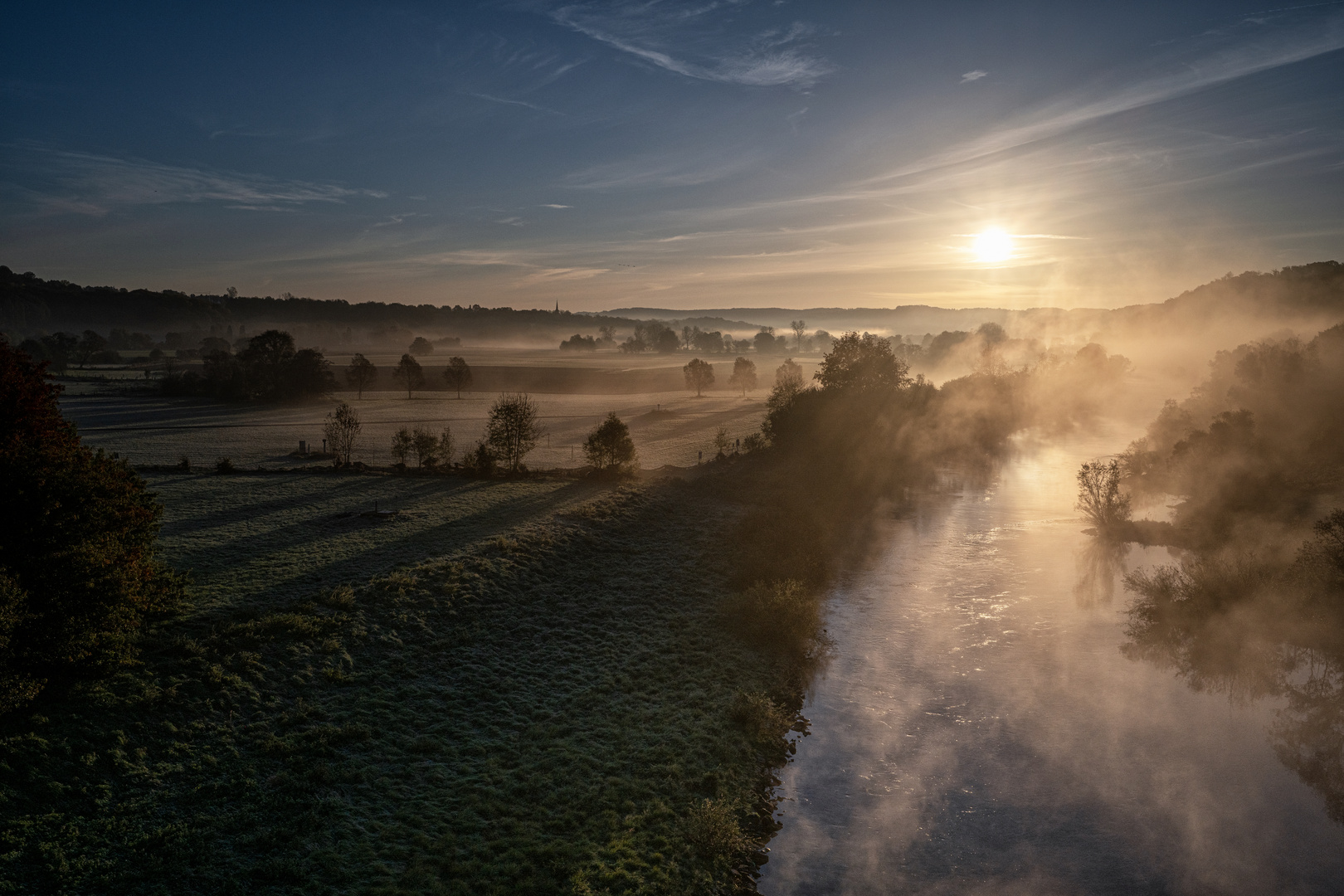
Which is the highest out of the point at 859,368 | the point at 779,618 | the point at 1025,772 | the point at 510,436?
the point at 859,368

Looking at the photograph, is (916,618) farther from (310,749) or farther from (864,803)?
(310,749)

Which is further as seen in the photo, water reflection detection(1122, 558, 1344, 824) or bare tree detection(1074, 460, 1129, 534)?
bare tree detection(1074, 460, 1129, 534)

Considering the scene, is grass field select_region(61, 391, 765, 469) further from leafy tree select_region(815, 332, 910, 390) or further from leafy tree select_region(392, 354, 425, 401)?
leafy tree select_region(815, 332, 910, 390)

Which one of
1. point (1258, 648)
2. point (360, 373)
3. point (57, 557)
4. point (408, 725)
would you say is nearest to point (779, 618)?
point (408, 725)

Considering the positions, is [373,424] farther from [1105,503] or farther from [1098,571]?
[1098,571]

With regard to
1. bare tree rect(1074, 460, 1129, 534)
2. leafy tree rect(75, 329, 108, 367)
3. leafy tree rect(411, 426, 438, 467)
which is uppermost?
leafy tree rect(75, 329, 108, 367)

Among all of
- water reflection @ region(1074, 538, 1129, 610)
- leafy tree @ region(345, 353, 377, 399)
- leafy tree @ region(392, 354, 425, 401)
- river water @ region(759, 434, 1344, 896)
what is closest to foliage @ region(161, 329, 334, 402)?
leafy tree @ region(345, 353, 377, 399)
